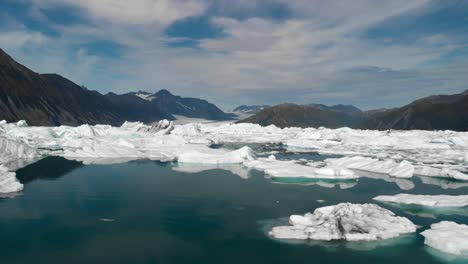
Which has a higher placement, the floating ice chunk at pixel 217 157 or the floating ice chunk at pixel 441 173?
the floating ice chunk at pixel 217 157

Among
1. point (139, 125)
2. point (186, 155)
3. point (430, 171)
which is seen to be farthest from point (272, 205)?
point (139, 125)

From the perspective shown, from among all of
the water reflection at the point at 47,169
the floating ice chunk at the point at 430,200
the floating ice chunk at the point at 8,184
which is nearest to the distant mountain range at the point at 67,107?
the water reflection at the point at 47,169

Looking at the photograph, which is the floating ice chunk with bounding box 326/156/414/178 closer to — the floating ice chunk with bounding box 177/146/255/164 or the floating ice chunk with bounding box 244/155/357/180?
the floating ice chunk with bounding box 244/155/357/180

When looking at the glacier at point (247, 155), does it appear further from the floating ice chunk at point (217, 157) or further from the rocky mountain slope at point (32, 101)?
the rocky mountain slope at point (32, 101)

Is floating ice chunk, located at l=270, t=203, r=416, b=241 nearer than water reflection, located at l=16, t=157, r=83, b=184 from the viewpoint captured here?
Yes

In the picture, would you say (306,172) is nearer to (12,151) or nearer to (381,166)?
(381,166)

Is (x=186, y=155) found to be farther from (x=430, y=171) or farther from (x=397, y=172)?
(x=430, y=171)

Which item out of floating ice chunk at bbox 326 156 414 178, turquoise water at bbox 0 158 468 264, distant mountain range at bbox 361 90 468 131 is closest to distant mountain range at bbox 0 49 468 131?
distant mountain range at bbox 361 90 468 131

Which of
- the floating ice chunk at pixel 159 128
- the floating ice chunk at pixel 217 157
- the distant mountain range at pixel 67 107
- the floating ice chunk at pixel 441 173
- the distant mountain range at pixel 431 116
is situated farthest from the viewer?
the distant mountain range at pixel 431 116
